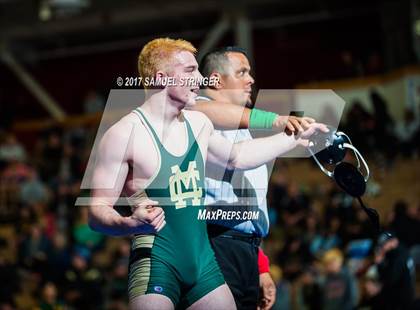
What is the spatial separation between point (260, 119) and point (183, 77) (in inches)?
19.8

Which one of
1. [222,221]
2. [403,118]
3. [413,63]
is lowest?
[222,221]

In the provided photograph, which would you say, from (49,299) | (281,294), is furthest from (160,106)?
(49,299)

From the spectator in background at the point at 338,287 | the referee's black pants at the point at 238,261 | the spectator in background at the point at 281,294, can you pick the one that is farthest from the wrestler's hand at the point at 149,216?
the spectator in background at the point at 281,294

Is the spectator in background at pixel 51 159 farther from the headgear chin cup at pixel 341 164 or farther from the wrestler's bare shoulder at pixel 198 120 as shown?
the headgear chin cup at pixel 341 164

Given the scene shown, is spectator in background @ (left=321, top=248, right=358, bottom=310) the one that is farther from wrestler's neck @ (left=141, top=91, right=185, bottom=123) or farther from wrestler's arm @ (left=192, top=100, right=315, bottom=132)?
wrestler's neck @ (left=141, top=91, right=185, bottom=123)

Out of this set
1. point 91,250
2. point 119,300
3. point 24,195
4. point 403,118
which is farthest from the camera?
point 403,118

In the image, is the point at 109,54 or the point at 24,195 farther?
the point at 109,54

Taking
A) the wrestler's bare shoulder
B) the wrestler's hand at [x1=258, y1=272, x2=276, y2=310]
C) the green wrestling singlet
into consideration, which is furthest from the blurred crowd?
the green wrestling singlet

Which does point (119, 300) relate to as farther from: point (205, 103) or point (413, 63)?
point (413, 63)

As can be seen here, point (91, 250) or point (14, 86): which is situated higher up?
point (14, 86)

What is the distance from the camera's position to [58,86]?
24812 mm

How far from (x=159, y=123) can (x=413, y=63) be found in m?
16.0

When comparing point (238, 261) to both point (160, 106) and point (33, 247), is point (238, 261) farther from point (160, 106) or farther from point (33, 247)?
point (33, 247)

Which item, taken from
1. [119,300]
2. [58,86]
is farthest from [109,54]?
[119,300]
